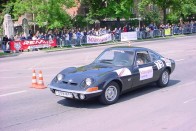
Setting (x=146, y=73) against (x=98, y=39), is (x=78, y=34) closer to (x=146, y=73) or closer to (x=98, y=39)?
(x=98, y=39)

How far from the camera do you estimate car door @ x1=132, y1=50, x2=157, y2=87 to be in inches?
400

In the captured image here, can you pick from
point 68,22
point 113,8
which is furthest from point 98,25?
point 68,22

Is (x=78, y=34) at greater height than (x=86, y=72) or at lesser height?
greater

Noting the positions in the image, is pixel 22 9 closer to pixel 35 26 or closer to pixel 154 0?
pixel 35 26

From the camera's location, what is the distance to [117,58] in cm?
1034

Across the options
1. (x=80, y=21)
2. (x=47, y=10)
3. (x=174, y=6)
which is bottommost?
(x=80, y=21)

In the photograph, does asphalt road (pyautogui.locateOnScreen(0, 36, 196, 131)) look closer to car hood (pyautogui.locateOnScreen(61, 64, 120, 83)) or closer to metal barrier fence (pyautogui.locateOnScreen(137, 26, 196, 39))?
car hood (pyautogui.locateOnScreen(61, 64, 120, 83))

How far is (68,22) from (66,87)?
3019cm

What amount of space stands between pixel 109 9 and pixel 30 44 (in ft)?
56.3

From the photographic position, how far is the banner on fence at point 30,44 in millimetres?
28914

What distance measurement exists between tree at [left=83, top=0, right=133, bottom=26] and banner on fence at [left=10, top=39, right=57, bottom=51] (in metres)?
14.6

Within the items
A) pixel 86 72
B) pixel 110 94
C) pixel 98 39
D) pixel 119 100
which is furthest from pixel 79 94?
pixel 98 39

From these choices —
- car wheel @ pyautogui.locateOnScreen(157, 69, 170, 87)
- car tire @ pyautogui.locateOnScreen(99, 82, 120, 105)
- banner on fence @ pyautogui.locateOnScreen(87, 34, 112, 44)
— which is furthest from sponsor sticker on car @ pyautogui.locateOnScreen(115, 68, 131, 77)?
banner on fence @ pyautogui.locateOnScreen(87, 34, 112, 44)

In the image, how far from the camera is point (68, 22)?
38656mm
